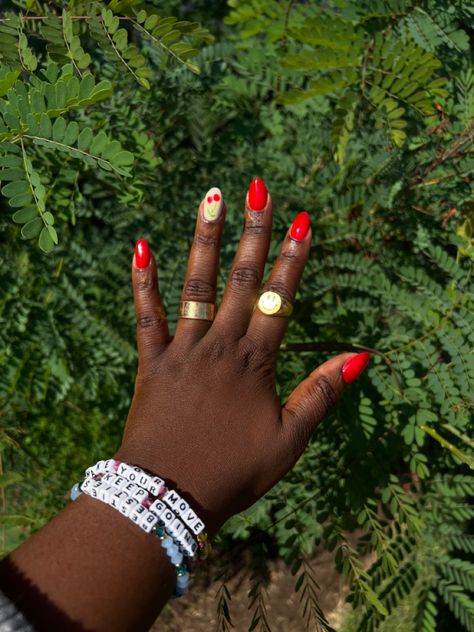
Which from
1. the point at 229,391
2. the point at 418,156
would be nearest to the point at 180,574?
the point at 229,391

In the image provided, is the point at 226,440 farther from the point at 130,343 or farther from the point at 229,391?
the point at 130,343

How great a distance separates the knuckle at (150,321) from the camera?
1.35m

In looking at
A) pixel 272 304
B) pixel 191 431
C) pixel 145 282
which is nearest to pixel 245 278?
pixel 272 304

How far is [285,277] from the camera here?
4.50ft

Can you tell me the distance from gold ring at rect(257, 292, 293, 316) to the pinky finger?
0.23m

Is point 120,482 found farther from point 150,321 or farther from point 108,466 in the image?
point 150,321

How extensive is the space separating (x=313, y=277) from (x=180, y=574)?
1.31 meters

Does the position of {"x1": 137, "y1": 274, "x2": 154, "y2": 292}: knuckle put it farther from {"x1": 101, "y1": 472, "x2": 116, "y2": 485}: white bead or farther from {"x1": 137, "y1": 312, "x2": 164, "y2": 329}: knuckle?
{"x1": 101, "y1": 472, "x2": 116, "y2": 485}: white bead

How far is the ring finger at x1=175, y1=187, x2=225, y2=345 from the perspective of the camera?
1328mm

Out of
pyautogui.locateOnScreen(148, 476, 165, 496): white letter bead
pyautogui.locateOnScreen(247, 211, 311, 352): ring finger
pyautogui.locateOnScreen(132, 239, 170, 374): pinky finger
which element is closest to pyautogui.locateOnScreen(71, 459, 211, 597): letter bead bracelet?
pyautogui.locateOnScreen(148, 476, 165, 496): white letter bead

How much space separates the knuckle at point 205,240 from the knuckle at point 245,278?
81 mm

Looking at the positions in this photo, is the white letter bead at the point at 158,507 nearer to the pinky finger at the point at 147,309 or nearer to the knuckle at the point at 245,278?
the pinky finger at the point at 147,309

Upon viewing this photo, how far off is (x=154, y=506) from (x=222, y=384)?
0.31 metres

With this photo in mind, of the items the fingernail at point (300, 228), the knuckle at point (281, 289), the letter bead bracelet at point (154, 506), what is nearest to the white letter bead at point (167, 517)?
the letter bead bracelet at point (154, 506)
